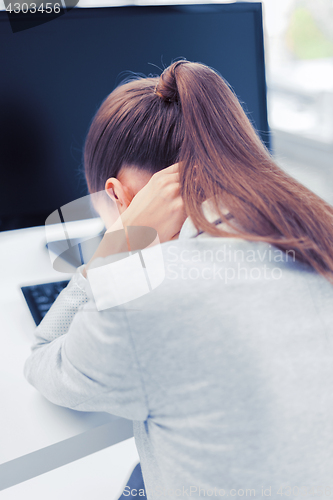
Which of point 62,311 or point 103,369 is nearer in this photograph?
point 103,369

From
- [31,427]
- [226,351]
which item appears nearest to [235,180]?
[226,351]

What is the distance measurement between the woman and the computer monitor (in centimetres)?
39

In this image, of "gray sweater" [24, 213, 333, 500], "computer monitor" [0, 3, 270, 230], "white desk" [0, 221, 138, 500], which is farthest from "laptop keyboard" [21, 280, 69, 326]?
"gray sweater" [24, 213, 333, 500]

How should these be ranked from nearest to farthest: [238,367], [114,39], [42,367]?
[238,367] < [42,367] < [114,39]

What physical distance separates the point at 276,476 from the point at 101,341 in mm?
209

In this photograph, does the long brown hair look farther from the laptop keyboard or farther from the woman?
the laptop keyboard

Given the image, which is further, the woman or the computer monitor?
the computer monitor

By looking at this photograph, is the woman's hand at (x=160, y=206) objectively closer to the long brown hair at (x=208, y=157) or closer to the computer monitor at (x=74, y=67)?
the long brown hair at (x=208, y=157)

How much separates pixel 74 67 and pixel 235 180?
46cm

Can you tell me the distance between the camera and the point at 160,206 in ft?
1.72

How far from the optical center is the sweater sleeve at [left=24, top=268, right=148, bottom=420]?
0.34 metres

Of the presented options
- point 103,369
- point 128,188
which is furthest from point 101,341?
point 128,188

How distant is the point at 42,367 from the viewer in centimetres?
46

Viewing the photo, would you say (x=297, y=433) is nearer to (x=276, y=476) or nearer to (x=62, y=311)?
(x=276, y=476)
